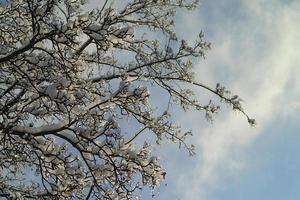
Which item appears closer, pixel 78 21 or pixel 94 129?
pixel 78 21

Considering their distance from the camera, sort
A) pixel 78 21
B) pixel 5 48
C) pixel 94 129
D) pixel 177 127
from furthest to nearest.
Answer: pixel 177 127 → pixel 5 48 → pixel 94 129 → pixel 78 21

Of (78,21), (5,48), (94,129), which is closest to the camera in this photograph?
(78,21)

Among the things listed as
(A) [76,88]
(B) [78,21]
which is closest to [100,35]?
(B) [78,21]

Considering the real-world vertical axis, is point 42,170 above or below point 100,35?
below

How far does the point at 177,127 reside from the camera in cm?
815

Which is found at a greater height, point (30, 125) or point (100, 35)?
point (100, 35)

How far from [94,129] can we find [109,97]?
43 centimetres

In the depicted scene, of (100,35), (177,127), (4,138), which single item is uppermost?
(177,127)

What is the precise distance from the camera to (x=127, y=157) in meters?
6.07

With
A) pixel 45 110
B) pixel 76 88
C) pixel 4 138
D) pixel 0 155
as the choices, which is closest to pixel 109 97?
pixel 76 88

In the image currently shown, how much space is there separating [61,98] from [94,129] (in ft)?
1.95

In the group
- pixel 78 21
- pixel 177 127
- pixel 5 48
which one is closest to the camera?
pixel 78 21

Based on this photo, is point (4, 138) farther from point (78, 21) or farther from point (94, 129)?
point (78, 21)

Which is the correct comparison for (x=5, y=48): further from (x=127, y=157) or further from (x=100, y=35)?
(x=127, y=157)
